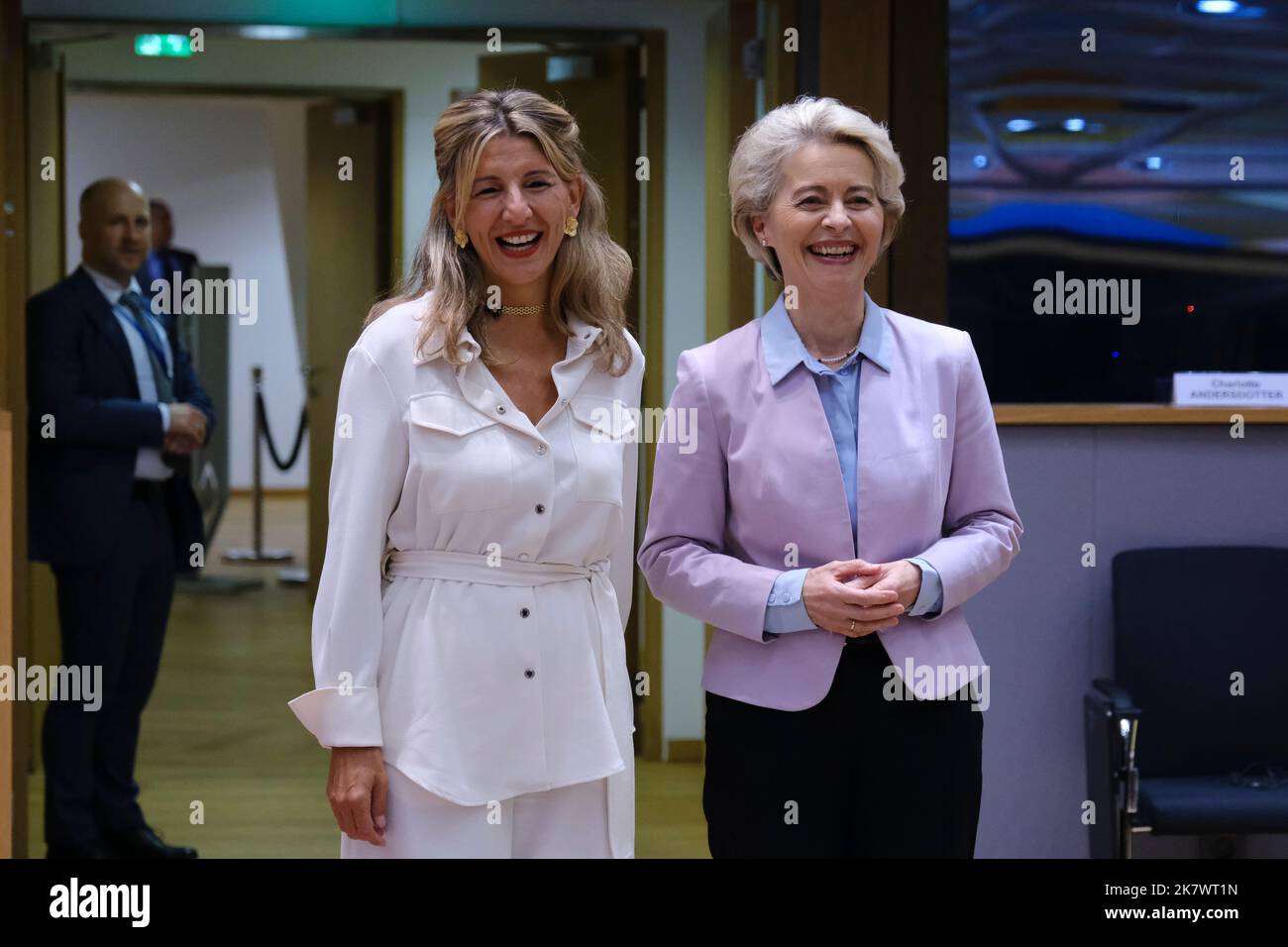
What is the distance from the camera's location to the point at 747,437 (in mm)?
2291

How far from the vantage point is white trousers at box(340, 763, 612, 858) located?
6.88ft

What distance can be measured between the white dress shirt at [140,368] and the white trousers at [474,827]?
94.9 inches

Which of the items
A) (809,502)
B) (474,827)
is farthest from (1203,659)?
(474,827)

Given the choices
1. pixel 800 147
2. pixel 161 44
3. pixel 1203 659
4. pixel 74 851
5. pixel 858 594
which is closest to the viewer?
pixel 858 594

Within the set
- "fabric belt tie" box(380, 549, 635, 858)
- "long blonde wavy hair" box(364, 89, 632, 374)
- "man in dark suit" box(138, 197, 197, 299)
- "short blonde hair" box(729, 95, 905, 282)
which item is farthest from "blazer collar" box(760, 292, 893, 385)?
"man in dark suit" box(138, 197, 197, 299)

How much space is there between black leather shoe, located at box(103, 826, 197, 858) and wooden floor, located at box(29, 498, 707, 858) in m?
0.08

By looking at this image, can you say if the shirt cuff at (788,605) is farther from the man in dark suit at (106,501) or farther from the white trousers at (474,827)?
the man in dark suit at (106,501)

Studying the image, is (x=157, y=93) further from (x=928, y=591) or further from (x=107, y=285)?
(x=928, y=591)

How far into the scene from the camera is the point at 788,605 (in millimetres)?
2227

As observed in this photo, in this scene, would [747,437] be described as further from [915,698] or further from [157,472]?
[157,472]

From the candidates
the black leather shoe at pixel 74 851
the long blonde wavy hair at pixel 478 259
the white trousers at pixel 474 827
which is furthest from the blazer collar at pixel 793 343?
the black leather shoe at pixel 74 851

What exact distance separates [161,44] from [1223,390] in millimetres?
3678
